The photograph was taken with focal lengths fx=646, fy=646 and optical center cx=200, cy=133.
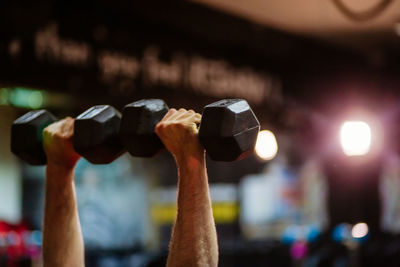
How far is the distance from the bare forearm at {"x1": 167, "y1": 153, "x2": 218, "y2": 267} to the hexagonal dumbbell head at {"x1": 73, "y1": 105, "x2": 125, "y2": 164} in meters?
0.16

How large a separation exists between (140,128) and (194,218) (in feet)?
0.57

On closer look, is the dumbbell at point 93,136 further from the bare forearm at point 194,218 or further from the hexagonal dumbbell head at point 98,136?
the bare forearm at point 194,218

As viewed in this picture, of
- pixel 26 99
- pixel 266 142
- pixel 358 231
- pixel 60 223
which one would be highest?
pixel 26 99

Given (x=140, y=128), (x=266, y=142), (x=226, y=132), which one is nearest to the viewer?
(x=226, y=132)

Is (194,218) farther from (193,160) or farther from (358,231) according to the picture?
(358,231)

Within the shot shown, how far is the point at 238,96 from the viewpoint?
506 centimetres

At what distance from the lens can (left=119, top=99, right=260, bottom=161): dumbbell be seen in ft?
3.24

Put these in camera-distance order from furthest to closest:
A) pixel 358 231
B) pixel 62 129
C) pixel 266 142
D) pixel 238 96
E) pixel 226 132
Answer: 1. pixel 266 142
2. pixel 358 231
3. pixel 238 96
4. pixel 62 129
5. pixel 226 132

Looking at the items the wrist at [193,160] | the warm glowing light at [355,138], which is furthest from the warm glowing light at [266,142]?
the wrist at [193,160]

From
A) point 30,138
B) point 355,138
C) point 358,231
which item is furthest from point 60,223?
point 358,231

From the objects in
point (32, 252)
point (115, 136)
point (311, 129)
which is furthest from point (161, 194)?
point (115, 136)

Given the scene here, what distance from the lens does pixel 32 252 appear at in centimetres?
545

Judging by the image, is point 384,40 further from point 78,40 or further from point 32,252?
point 32,252

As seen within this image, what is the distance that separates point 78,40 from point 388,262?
15.2 feet
